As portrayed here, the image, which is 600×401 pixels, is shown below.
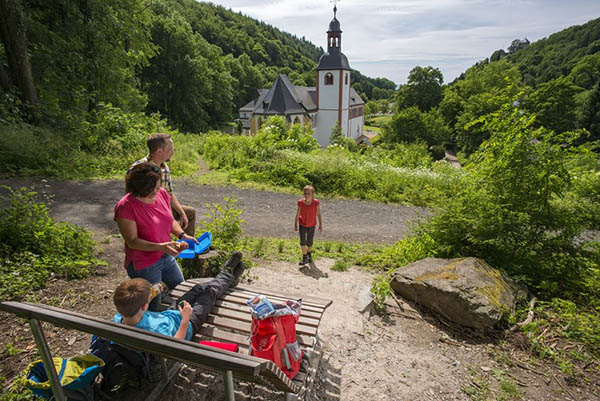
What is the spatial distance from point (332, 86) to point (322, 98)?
252 centimetres

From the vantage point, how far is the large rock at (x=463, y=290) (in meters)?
3.97

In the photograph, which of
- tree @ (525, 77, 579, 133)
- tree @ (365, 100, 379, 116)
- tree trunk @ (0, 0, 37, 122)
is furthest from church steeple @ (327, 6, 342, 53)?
tree @ (365, 100, 379, 116)

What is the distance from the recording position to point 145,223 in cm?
293

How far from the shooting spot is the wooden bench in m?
1.64

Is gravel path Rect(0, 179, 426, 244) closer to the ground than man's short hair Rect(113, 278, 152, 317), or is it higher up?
closer to the ground

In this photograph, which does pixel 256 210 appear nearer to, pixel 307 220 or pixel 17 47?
pixel 307 220

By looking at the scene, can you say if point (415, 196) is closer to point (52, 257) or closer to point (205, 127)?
point (52, 257)

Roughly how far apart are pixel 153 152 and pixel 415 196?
988 centimetres

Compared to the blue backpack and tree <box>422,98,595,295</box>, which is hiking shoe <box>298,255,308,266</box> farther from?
the blue backpack

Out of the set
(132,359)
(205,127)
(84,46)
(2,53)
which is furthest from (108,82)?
(205,127)

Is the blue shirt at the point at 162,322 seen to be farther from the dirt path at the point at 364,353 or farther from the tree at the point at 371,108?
the tree at the point at 371,108

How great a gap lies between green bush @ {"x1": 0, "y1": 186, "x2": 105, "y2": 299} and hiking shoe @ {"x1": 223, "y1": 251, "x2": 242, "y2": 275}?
2.25 m

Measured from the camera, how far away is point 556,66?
84250 mm

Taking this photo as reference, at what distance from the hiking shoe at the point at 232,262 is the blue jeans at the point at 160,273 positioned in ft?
1.67
